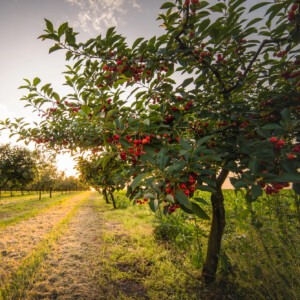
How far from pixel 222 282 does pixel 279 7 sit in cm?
337

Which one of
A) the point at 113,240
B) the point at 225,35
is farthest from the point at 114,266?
the point at 225,35

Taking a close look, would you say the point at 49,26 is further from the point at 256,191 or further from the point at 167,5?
the point at 256,191

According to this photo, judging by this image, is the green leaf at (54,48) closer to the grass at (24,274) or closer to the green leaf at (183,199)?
the green leaf at (183,199)

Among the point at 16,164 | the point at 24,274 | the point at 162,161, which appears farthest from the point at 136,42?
the point at 16,164

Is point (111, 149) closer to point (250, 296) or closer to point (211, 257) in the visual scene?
point (211, 257)

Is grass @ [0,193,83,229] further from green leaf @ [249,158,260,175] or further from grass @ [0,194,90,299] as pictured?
green leaf @ [249,158,260,175]

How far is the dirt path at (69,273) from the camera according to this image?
8.04 feet

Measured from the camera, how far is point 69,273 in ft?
9.91

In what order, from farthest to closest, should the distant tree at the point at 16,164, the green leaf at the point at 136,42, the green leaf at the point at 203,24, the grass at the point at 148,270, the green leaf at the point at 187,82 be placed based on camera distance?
1. the distant tree at the point at 16,164
2. the grass at the point at 148,270
3. the green leaf at the point at 187,82
4. the green leaf at the point at 136,42
5. the green leaf at the point at 203,24

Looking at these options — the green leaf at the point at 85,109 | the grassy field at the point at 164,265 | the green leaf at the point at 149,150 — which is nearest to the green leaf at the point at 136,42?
the green leaf at the point at 85,109

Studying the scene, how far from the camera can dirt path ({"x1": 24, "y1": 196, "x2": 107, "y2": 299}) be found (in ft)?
8.04

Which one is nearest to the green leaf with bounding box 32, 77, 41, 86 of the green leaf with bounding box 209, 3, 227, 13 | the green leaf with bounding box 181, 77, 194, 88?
the green leaf with bounding box 181, 77, 194, 88

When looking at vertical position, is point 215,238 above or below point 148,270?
above

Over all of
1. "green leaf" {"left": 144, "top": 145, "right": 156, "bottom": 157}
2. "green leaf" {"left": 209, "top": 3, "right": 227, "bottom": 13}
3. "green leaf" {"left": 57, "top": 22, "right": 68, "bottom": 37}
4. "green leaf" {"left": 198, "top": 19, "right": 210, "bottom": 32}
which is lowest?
"green leaf" {"left": 144, "top": 145, "right": 156, "bottom": 157}
